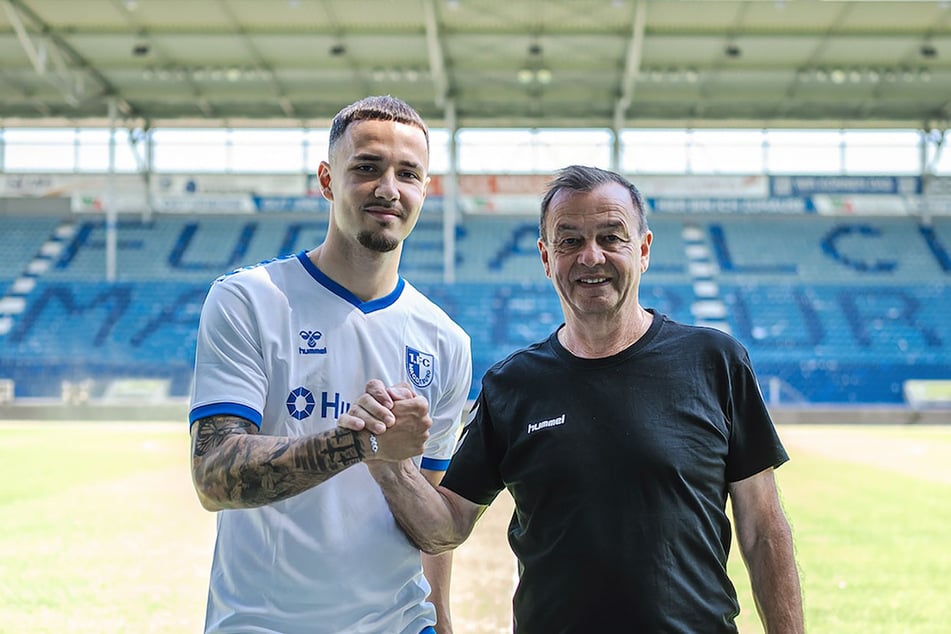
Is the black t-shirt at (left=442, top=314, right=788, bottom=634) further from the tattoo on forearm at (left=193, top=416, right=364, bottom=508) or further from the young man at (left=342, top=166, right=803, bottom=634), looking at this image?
the tattoo on forearm at (left=193, top=416, right=364, bottom=508)

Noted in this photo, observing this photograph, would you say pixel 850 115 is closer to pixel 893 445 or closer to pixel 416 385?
pixel 893 445

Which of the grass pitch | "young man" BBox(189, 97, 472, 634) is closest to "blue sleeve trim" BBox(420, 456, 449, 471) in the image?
"young man" BBox(189, 97, 472, 634)

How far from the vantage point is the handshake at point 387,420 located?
227cm

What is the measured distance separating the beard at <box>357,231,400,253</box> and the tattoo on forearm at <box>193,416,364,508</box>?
648mm

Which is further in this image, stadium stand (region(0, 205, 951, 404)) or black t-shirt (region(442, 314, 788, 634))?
stadium stand (region(0, 205, 951, 404))

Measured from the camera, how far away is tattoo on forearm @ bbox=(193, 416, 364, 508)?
230cm

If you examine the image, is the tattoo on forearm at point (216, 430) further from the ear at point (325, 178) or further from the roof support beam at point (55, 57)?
the roof support beam at point (55, 57)

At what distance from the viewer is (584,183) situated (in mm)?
2732

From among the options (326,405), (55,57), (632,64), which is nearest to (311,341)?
(326,405)

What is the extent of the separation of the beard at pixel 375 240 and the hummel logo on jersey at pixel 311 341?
0.31 meters

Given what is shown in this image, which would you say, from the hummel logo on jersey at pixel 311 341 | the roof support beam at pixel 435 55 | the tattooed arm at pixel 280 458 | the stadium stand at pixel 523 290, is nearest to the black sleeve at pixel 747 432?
the tattooed arm at pixel 280 458

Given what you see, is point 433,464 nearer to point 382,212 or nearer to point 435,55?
point 382,212

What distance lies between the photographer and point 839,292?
106 ft

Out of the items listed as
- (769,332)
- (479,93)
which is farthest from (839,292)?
(479,93)
